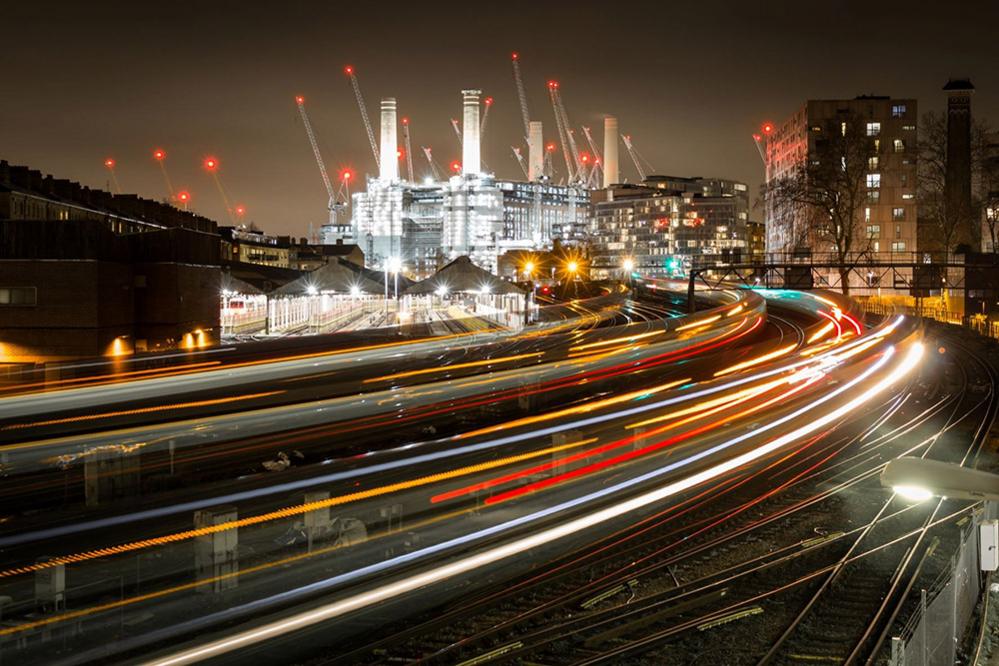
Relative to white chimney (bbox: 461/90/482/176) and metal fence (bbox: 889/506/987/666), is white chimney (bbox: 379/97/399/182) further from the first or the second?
metal fence (bbox: 889/506/987/666)

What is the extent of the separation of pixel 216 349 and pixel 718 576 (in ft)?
41.3

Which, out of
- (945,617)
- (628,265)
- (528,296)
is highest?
(628,265)

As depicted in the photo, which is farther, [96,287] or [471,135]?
[471,135]

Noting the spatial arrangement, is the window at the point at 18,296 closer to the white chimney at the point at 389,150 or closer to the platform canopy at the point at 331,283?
the platform canopy at the point at 331,283

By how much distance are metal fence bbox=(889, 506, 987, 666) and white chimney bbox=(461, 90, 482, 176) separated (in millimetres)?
177382

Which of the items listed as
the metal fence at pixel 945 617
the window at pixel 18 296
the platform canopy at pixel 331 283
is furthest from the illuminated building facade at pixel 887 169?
the metal fence at pixel 945 617

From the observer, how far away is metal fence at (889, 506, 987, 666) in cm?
680

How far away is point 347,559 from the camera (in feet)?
33.4

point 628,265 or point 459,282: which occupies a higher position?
point 628,265

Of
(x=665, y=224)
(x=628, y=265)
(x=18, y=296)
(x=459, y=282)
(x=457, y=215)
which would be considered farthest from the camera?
(x=457, y=215)

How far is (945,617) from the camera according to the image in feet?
25.7

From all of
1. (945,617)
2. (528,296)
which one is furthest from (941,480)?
(528,296)

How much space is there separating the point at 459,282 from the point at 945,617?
3524cm

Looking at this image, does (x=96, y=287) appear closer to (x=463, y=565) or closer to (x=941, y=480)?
(x=463, y=565)
